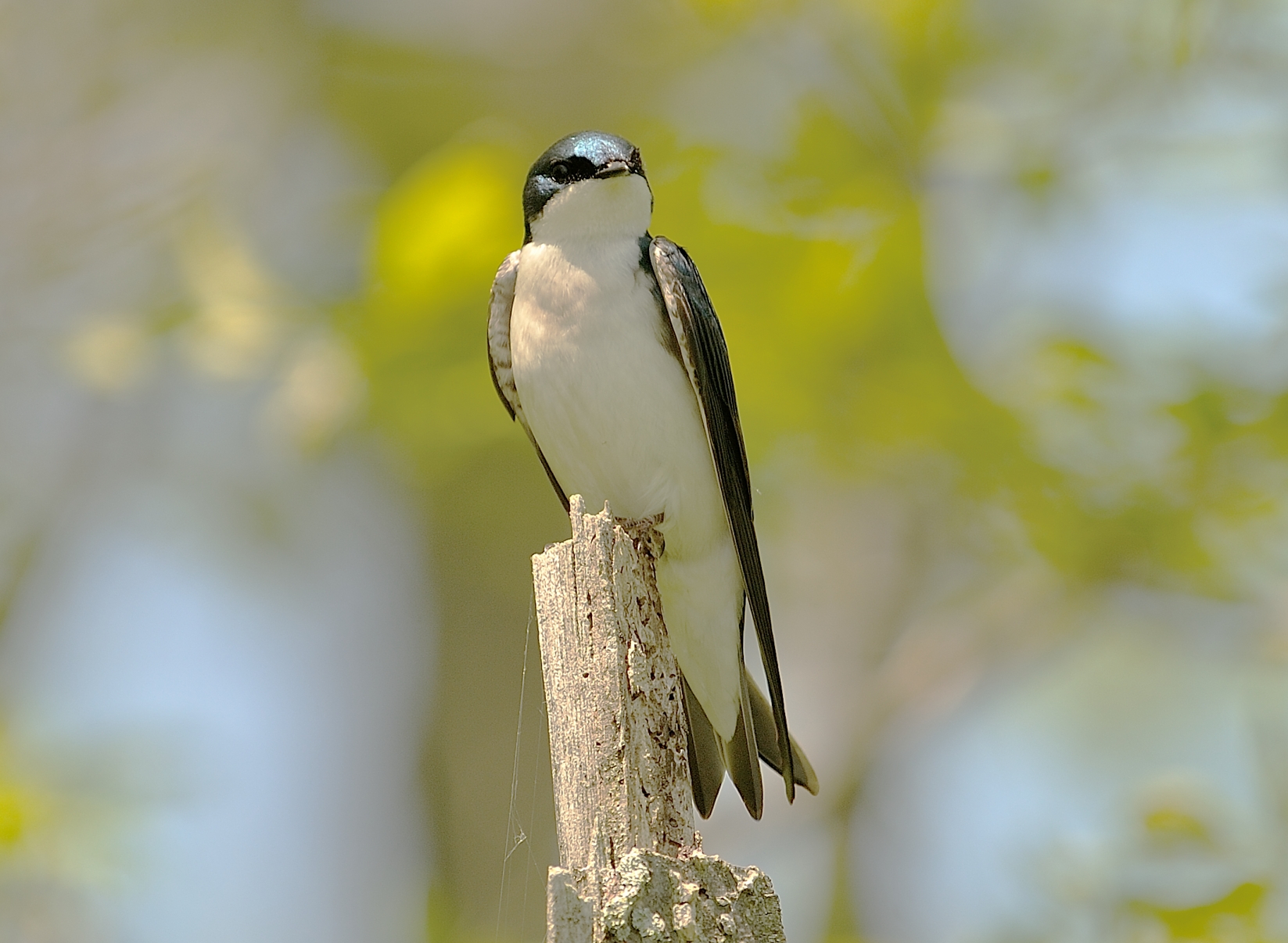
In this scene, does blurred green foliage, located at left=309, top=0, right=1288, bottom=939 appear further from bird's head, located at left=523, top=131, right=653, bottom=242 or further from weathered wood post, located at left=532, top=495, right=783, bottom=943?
weathered wood post, located at left=532, top=495, right=783, bottom=943

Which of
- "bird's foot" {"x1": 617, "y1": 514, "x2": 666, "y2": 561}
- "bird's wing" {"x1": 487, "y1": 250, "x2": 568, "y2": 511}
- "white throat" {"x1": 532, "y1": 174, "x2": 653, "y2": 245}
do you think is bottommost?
"bird's foot" {"x1": 617, "y1": 514, "x2": 666, "y2": 561}

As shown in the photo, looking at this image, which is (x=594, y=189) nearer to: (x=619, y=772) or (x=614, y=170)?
(x=614, y=170)

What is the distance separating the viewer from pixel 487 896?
406cm

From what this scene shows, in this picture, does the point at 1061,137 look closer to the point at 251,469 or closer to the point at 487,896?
the point at 487,896

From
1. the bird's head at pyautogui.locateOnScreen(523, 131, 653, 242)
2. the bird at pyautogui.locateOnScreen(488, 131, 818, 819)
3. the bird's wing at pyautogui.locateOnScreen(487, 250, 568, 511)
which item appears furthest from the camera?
the bird's wing at pyautogui.locateOnScreen(487, 250, 568, 511)

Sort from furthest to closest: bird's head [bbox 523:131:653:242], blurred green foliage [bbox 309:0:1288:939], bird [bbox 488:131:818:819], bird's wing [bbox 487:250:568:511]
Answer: blurred green foliage [bbox 309:0:1288:939], bird's wing [bbox 487:250:568:511], bird's head [bbox 523:131:653:242], bird [bbox 488:131:818:819]

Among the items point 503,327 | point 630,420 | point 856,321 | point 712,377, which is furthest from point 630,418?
point 856,321

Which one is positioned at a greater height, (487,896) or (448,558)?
(448,558)

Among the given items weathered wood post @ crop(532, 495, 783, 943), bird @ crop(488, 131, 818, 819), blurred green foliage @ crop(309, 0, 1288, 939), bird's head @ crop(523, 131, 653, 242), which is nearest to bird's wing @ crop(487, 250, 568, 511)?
bird @ crop(488, 131, 818, 819)

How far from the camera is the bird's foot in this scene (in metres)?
2.92

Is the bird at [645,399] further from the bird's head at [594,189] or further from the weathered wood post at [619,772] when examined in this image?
the weathered wood post at [619,772]

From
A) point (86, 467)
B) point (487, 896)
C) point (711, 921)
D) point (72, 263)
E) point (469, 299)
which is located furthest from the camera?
point (86, 467)

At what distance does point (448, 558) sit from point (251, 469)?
0.87m

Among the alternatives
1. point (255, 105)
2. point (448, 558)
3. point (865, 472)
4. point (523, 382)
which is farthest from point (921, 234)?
point (255, 105)
